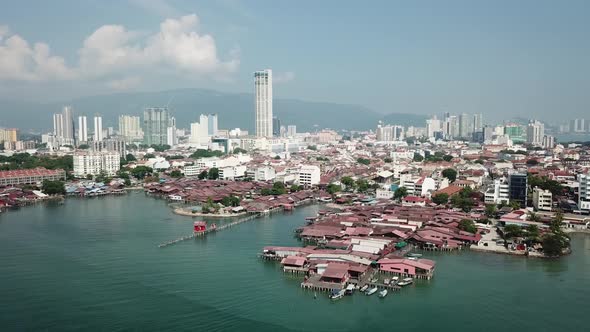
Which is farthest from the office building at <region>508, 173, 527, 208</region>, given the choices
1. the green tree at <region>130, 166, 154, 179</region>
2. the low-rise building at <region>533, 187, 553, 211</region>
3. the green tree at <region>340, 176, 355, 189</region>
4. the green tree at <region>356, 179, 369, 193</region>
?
the green tree at <region>130, 166, 154, 179</region>

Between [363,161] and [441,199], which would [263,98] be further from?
[441,199]

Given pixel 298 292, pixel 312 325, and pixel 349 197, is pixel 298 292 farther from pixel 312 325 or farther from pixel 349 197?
pixel 349 197

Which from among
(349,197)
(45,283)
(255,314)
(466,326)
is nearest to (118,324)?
(255,314)

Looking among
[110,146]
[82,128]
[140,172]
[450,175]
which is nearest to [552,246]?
[450,175]

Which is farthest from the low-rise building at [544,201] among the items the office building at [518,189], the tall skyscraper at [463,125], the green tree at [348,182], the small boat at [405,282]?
the tall skyscraper at [463,125]

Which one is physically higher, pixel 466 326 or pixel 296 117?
pixel 296 117
